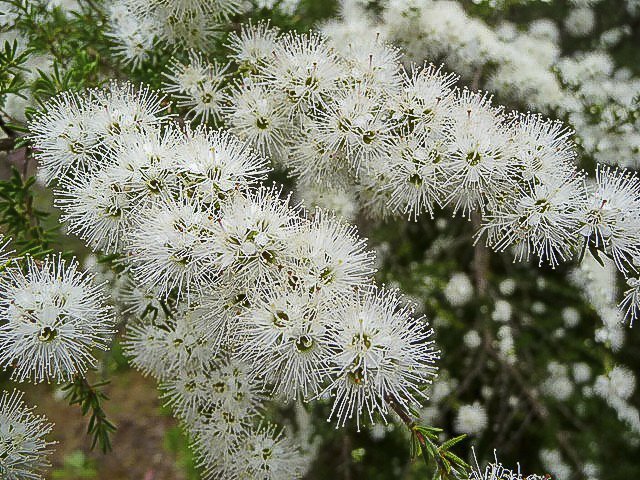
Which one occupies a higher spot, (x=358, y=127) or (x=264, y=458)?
(x=358, y=127)

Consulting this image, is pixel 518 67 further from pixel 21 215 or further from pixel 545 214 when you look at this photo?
pixel 21 215

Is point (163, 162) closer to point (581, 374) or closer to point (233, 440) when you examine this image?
point (233, 440)

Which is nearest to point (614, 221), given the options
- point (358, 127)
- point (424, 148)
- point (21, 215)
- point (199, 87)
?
point (424, 148)

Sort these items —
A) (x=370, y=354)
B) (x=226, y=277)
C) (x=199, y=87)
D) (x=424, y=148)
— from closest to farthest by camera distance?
(x=370, y=354) → (x=226, y=277) → (x=424, y=148) → (x=199, y=87)

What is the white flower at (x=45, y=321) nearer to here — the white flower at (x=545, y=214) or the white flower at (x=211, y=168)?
the white flower at (x=211, y=168)

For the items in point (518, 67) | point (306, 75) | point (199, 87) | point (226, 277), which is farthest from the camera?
point (518, 67)

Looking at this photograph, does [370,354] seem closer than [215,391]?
Yes
